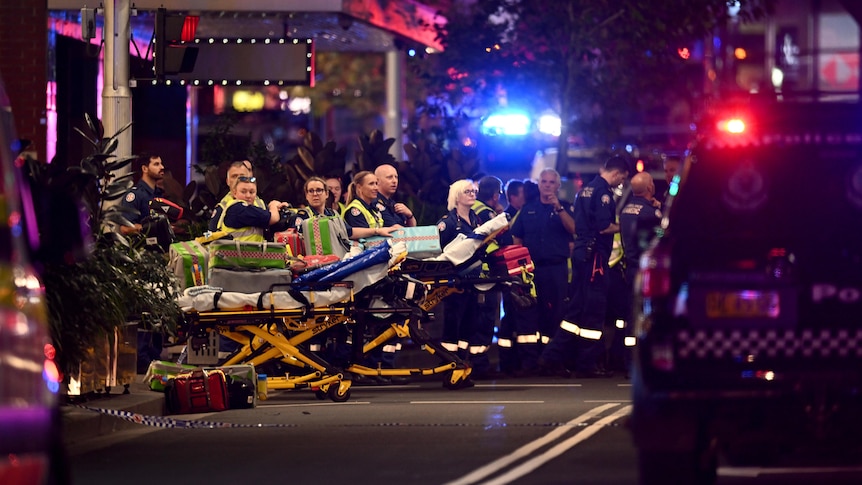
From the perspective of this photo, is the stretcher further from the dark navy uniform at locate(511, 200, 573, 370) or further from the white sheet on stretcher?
the dark navy uniform at locate(511, 200, 573, 370)

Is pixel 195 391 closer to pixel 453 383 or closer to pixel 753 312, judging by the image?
pixel 453 383

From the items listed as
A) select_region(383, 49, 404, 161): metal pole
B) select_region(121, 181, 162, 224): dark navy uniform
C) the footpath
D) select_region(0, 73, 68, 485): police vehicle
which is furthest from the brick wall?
select_region(0, 73, 68, 485): police vehicle

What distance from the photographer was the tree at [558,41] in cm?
2506

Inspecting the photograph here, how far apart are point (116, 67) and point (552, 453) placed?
7.01 metres

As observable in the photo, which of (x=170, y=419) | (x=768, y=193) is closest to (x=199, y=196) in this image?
(x=170, y=419)

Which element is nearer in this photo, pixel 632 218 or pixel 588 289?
pixel 632 218

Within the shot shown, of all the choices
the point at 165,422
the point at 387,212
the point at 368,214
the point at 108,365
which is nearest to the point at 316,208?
the point at 368,214

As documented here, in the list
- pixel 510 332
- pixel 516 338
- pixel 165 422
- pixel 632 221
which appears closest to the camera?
pixel 165 422

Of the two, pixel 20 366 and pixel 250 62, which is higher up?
pixel 250 62

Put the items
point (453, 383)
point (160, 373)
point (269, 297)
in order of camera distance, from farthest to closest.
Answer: point (453, 383) → point (269, 297) → point (160, 373)

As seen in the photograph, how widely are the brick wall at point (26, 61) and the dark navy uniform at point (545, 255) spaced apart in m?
5.25

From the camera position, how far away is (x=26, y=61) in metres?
19.6

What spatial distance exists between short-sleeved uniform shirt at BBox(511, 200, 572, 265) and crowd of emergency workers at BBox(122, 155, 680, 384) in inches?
0.4

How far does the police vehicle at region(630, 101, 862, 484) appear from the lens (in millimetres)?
8469
